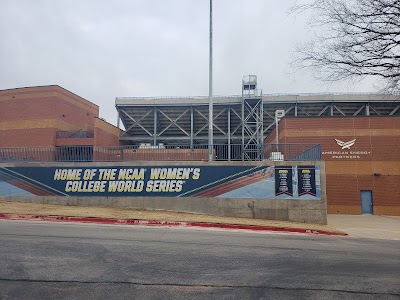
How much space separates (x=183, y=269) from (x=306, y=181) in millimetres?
12665

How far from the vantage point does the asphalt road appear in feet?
Result: 16.5

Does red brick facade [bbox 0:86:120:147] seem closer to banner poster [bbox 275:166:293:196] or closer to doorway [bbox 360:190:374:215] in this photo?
banner poster [bbox 275:166:293:196]

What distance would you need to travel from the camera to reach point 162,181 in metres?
18.3

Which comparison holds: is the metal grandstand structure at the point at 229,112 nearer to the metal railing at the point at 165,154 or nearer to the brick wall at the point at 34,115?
the brick wall at the point at 34,115

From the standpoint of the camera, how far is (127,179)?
18516 millimetres

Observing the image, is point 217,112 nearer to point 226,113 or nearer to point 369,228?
point 226,113

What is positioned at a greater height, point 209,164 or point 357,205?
point 209,164

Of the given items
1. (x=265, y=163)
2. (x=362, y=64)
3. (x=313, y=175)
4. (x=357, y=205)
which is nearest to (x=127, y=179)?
(x=265, y=163)

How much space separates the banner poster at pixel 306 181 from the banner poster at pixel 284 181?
1.45 ft

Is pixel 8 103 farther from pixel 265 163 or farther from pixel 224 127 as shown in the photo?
pixel 265 163

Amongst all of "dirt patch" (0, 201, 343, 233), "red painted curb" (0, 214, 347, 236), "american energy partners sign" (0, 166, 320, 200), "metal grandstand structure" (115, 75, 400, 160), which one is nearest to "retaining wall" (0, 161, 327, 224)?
"american energy partners sign" (0, 166, 320, 200)

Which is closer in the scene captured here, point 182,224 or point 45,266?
point 45,266

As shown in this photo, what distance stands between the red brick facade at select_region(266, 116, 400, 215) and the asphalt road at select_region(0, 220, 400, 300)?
1757 centimetres

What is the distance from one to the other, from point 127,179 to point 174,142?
24917 mm
